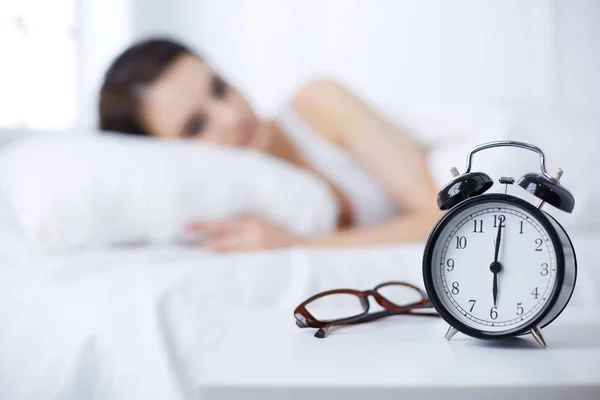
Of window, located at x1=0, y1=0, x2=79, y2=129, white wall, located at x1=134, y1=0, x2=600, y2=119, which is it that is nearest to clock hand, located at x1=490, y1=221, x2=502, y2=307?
window, located at x1=0, y1=0, x2=79, y2=129

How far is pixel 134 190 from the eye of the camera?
125 centimetres

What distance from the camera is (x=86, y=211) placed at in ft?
3.97

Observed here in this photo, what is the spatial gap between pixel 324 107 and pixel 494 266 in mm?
1453

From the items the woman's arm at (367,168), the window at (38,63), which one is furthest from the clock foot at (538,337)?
the window at (38,63)

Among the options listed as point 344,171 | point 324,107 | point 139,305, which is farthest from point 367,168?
point 139,305

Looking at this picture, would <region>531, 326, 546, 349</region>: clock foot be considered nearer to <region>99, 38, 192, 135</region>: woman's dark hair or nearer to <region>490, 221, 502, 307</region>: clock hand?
<region>490, 221, 502, 307</region>: clock hand

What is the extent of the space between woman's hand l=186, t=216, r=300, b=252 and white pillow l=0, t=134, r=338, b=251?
21 mm

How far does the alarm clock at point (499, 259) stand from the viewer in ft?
1.59

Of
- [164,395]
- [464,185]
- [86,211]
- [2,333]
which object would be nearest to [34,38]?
[86,211]

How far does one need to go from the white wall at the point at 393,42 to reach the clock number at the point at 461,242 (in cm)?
244

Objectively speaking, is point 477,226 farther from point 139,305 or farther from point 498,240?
point 139,305

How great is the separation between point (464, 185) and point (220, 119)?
1.40 metres

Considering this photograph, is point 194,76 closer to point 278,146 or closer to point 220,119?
point 220,119

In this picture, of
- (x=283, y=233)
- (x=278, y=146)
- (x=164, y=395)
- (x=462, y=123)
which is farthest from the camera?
(x=278, y=146)
